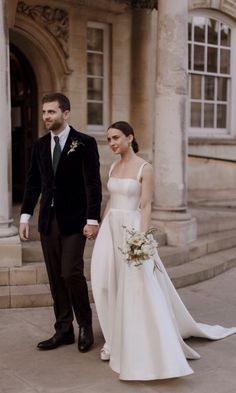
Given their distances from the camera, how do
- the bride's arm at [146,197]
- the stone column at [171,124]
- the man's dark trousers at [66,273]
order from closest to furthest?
the bride's arm at [146,197]
the man's dark trousers at [66,273]
the stone column at [171,124]

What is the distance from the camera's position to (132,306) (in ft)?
13.0

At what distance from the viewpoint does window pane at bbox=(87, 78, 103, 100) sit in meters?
10.1

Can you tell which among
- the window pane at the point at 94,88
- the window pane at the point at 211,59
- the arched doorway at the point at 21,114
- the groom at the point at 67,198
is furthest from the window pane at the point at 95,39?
the groom at the point at 67,198

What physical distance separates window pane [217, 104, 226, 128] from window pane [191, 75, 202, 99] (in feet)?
2.13

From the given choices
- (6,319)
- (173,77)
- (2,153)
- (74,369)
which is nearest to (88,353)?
(74,369)

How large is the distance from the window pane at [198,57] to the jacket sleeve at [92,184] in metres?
7.68

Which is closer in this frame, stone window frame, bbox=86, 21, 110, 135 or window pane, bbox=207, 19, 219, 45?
stone window frame, bbox=86, 21, 110, 135

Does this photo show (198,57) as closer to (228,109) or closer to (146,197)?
(228,109)

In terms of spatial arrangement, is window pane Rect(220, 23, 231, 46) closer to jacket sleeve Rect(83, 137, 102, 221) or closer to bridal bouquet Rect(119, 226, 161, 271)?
jacket sleeve Rect(83, 137, 102, 221)

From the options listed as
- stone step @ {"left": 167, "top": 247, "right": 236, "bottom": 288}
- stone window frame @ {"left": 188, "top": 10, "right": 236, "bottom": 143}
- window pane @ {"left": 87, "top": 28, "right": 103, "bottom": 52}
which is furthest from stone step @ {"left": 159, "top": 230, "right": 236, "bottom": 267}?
window pane @ {"left": 87, "top": 28, "right": 103, "bottom": 52}

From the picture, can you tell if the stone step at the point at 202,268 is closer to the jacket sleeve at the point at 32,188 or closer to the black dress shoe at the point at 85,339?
the black dress shoe at the point at 85,339

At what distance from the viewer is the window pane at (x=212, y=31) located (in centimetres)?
1157

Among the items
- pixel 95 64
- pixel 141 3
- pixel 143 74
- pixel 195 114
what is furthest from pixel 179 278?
pixel 195 114

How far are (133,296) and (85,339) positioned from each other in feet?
2.59
